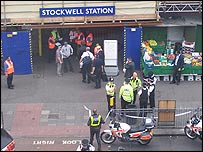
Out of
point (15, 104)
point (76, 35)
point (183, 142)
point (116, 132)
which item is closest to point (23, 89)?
point (15, 104)

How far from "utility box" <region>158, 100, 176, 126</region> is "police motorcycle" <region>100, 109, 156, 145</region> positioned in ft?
2.68

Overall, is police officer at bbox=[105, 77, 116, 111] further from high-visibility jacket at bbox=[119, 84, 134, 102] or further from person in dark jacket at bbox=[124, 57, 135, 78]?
person in dark jacket at bbox=[124, 57, 135, 78]

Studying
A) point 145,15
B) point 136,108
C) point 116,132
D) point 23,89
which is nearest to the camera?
point 116,132

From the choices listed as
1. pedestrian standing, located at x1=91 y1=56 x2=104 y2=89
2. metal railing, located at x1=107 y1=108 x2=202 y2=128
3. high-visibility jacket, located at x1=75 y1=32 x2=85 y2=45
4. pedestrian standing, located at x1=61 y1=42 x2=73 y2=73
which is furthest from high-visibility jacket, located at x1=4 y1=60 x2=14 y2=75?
metal railing, located at x1=107 y1=108 x2=202 y2=128

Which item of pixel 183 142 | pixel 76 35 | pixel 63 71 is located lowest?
pixel 183 142

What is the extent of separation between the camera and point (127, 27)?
25.0 m

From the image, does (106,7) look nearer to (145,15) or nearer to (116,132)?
(145,15)

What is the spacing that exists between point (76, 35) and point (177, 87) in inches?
210

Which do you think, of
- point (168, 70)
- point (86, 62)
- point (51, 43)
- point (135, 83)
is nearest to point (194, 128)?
point (135, 83)

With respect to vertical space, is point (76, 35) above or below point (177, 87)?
above

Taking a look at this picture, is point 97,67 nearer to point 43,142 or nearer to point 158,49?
point 158,49

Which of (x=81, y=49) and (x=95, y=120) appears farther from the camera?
(x=81, y=49)

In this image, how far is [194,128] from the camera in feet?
62.0

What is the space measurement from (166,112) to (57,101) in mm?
4800
